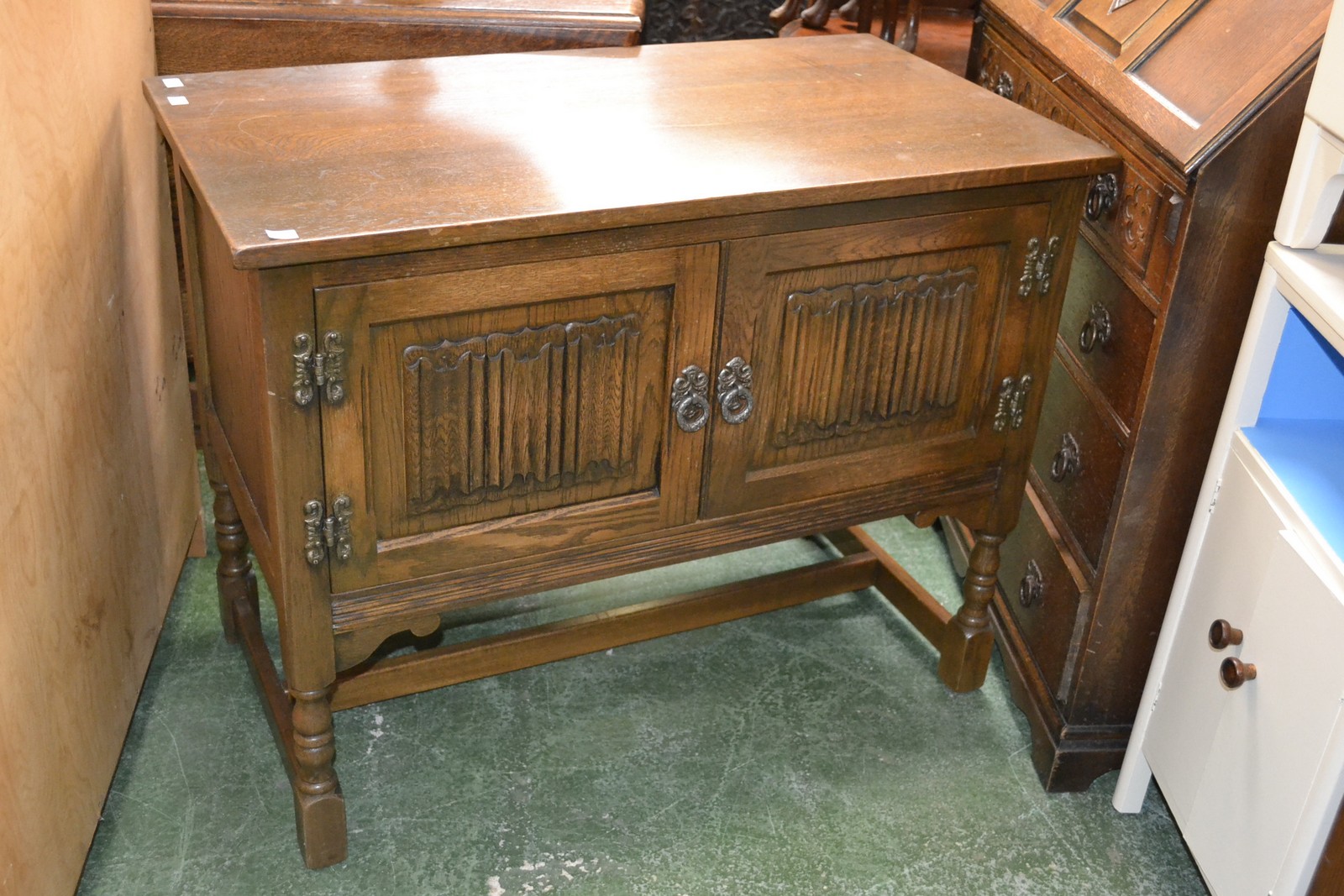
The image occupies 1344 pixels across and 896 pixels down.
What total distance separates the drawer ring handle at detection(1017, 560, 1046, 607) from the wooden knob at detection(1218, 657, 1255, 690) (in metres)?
0.53

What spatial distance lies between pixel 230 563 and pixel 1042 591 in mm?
1410

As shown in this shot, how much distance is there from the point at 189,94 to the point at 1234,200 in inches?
57.3

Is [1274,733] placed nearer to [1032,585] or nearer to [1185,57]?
[1032,585]

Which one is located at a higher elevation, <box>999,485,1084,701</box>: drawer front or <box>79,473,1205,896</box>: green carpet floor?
<box>999,485,1084,701</box>: drawer front

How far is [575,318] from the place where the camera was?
1733 millimetres

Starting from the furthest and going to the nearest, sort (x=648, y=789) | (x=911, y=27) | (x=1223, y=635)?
(x=911, y=27) → (x=648, y=789) → (x=1223, y=635)

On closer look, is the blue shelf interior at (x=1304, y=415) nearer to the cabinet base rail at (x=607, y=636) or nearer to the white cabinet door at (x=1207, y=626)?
the white cabinet door at (x=1207, y=626)

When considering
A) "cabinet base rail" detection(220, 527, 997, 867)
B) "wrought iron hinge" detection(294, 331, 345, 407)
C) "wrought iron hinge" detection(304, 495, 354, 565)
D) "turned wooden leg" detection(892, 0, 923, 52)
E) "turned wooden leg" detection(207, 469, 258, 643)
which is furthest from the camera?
"turned wooden leg" detection(892, 0, 923, 52)

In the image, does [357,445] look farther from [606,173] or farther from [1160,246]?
[1160,246]

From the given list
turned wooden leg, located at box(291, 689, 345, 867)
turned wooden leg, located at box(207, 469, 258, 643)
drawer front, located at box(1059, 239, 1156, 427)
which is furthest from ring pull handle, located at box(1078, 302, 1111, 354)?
turned wooden leg, located at box(207, 469, 258, 643)

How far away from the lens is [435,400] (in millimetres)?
1699

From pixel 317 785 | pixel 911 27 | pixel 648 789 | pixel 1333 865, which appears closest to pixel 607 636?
pixel 648 789

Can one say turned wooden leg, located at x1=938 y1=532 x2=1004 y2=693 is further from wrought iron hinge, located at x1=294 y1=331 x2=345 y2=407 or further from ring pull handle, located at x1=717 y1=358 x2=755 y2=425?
wrought iron hinge, located at x1=294 y1=331 x2=345 y2=407

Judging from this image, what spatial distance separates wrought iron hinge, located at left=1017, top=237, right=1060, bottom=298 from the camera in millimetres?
1980
